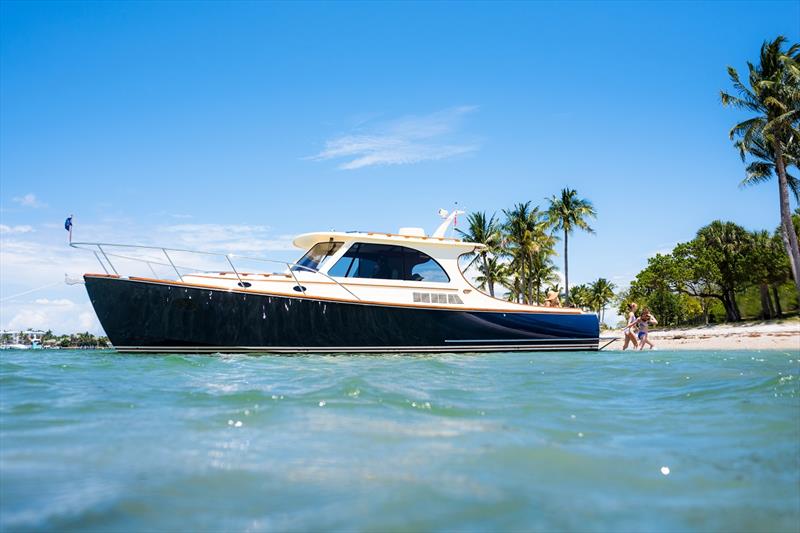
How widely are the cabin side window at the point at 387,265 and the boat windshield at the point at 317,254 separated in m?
0.41

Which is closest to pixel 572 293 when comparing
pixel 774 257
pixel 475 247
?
pixel 774 257

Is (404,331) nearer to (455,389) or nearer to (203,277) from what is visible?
(203,277)

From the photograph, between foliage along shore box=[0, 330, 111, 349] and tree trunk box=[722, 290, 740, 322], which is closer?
foliage along shore box=[0, 330, 111, 349]

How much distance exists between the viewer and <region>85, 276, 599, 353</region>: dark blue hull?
33.2 ft

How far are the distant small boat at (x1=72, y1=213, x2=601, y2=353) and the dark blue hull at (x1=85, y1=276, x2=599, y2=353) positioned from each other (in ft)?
0.06

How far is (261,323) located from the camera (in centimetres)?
1057

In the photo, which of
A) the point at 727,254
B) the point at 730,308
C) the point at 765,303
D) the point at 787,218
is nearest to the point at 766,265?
the point at 765,303

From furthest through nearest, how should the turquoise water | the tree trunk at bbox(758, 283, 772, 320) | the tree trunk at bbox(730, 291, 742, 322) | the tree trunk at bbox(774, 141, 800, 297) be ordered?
1. the tree trunk at bbox(730, 291, 742, 322)
2. the tree trunk at bbox(758, 283, 772, 320)
3. the tree trunk at bbox(774, 141, 800, 297)
4. the turquoise water

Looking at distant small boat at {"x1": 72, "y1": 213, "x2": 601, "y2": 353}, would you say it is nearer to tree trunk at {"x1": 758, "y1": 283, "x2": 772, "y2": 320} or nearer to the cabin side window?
the cabin side window

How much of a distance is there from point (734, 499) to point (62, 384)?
5.41 m

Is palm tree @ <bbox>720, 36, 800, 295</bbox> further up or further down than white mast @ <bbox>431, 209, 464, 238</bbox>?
further up

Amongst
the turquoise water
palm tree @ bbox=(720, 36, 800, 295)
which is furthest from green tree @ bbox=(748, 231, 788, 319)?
the turquoise water

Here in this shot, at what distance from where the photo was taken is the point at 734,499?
2.16 meters

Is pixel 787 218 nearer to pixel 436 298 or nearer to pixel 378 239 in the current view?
pixel 436 298
